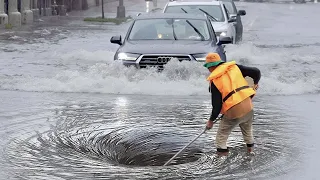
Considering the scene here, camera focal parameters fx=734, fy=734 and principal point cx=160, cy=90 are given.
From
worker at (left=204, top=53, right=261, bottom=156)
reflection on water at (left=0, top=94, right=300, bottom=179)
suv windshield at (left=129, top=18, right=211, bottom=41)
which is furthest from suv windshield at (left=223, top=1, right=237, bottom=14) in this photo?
worker at (left=204, top=53, right=261, bottom=156)

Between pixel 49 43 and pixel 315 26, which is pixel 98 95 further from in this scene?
pixel 315 26

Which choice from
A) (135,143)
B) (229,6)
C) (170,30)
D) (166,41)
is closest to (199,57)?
(166,41)

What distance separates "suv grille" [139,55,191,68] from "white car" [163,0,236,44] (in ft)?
19.3

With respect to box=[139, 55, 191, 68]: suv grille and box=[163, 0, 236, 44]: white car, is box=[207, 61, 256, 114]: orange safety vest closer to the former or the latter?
box=[139, 55, 191, 68]: suv grille

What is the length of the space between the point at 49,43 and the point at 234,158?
17.3m

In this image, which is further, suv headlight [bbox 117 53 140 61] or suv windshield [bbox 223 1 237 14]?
suv windshield [bbox 223 1 237 14]

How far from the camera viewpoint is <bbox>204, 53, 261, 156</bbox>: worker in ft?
26.8

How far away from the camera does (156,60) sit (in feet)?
45.3

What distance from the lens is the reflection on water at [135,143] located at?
26.0 ft

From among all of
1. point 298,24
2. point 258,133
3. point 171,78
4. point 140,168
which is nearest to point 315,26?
point 298,24

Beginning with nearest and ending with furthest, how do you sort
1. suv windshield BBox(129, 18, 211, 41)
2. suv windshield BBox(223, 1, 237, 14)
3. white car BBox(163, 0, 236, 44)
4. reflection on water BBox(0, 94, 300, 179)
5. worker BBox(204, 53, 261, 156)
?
1. reflection on water BBox(0, 94, 300, 179)
2. worker BBox(204, 53, 261, 156)
3. suv windshield BBox(129, 18, 211, 41)
4. white car BBox(163, 0, 236, 44)
5. suv windshield BBox(223, 1, 237, 14)

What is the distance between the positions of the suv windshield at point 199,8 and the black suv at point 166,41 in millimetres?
4015

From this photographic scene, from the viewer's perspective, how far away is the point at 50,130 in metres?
10.1

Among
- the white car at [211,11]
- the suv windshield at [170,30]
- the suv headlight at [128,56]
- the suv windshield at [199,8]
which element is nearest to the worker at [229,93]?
the suv headlight at [128,56]
